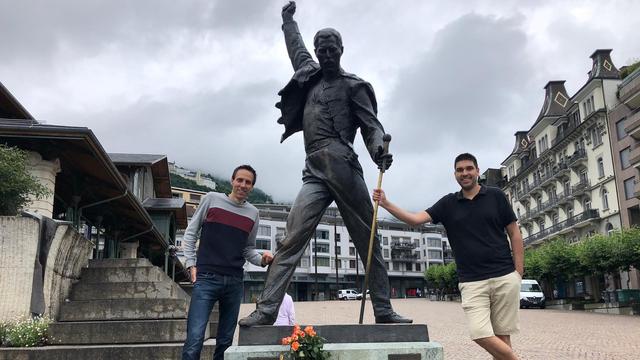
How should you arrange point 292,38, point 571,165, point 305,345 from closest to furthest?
point 305,345 → point 292,38 → point 571,165

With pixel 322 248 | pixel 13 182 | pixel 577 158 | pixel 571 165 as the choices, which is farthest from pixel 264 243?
pixel 13 182

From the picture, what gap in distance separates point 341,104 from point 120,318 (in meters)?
5.55

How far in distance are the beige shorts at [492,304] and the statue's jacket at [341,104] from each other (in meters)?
1.52

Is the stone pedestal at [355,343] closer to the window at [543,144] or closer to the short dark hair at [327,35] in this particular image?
the short dark hair at [327,35]

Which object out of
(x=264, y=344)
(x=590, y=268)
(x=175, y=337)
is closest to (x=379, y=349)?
(x=264, y=344)

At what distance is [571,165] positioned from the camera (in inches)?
1849

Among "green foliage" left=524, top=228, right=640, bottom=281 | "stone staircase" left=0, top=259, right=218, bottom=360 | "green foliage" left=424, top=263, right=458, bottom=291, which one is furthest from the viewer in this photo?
"green foliage" left=424, top=263, right=458, bottom=291

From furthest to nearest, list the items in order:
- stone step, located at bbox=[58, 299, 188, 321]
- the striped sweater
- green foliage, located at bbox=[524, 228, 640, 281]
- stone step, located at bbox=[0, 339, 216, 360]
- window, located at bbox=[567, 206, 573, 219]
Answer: window, located at bbox=[567, 206, 573, 219] < green foliage, located at bbox=[524, 228, 640, 281] < stone step, located at bbox=[58, 299, 188, 321] < stone step, located at bbox=[0, 339, 216, 360] < the striped sweater

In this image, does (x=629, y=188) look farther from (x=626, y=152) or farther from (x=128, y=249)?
(x=128, y=249)

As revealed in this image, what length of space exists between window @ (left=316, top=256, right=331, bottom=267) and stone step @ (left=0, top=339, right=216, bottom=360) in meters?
72.4

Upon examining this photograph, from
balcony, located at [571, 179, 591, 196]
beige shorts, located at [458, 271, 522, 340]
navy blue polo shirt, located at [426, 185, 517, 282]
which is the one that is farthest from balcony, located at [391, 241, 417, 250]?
beige shorts, located at [458, 271, 522, 340]

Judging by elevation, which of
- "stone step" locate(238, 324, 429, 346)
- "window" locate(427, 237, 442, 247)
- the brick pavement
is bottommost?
the brick pavement

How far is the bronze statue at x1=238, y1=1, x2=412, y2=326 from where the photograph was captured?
198 inches

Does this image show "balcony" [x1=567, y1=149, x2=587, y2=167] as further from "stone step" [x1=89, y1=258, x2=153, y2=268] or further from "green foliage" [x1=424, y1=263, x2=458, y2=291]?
"stone step" [x1=89, y1=258, x2=153, y2=268]
